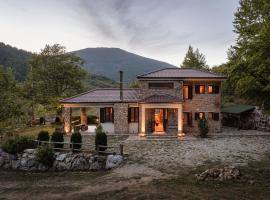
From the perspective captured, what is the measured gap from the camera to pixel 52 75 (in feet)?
A: 113

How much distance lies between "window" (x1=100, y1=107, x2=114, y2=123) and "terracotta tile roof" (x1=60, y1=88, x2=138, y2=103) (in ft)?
4.89

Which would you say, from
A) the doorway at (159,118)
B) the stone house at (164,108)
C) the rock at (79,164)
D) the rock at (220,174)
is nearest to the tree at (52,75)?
the stone house at (164,108)

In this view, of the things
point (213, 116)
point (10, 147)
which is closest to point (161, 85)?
point (213, 116)

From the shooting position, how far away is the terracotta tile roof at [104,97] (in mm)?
26656

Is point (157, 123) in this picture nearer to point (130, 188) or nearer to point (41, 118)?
point (130, 188)

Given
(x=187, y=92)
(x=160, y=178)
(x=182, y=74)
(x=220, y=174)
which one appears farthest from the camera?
(x=182, y=74)

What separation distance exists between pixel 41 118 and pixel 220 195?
30.0 metres

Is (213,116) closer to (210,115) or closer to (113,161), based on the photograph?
(210,115)

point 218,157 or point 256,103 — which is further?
point 256,103

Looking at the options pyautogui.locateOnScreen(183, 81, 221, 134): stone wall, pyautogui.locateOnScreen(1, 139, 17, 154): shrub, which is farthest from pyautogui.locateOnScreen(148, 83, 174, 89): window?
pyautogui.locateOnScreen(1, 139, 17, 154): shrub

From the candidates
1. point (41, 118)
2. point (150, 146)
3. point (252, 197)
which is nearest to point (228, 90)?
point (150, 146)

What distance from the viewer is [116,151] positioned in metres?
18.9

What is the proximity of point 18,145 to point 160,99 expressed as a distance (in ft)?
45.8

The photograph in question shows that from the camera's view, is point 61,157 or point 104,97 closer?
point 61,157
